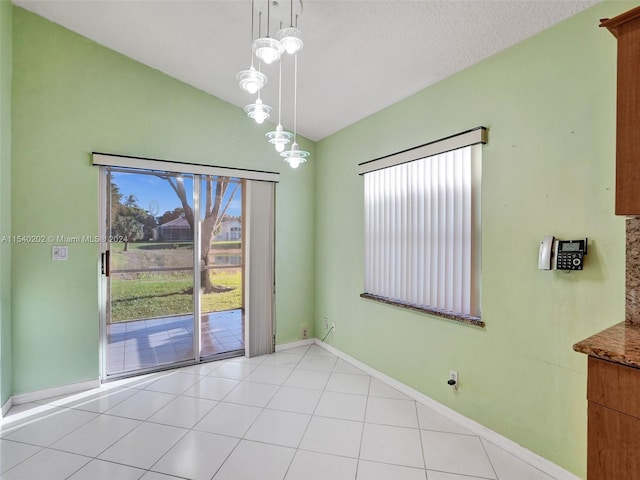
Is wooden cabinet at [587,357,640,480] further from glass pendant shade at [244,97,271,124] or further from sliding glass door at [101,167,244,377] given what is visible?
sliding glass door at [101,167,244,377]

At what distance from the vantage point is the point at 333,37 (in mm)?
2182

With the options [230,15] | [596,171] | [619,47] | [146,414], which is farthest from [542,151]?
[146,414]

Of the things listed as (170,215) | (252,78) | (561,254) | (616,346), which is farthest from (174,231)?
(616,346)

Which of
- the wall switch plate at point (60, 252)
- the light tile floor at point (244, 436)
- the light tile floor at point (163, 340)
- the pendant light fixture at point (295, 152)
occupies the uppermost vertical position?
the pendant light fixture at point (295, 152)

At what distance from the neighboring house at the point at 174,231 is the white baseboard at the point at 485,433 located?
94.2 inches

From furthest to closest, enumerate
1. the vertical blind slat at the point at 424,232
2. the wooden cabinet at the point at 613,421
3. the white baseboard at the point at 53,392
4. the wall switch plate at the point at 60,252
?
the wall switch plate at the point at 60,252
the white baseboard at the point at 53,392
the vertical blind slat at the point at 424,232
the wooden cabinet at the point at 613,421

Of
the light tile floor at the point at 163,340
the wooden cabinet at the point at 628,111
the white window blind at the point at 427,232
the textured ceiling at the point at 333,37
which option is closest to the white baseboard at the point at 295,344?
the light tile floor at the point at 163,340

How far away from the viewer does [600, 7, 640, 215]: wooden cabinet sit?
1.31 meters

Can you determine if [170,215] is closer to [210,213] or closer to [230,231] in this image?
[210,213]

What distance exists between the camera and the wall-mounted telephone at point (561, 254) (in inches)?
65.0

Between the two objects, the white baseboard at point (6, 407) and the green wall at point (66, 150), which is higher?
the green wall at point (66, 150)

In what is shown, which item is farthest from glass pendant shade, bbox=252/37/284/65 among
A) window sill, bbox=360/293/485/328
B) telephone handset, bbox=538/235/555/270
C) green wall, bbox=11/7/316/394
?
green wall, bbox=11/7/316/394

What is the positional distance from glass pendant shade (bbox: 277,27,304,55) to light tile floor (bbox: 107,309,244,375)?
292 cm

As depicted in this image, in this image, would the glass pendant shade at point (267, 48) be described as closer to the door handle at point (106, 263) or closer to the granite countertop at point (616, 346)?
the granite countertop at point (616, 346)
